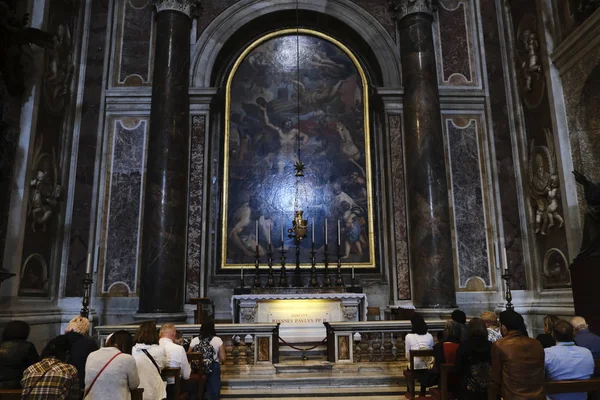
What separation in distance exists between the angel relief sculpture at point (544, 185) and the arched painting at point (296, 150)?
3637 millimetres

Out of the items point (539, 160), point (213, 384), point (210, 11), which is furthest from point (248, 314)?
point (210, 11)

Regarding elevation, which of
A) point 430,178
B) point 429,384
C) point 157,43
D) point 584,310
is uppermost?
point 157,43

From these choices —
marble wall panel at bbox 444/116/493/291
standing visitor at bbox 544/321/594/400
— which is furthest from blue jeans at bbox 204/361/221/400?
marble wall panel at bbox 444/116/493/291

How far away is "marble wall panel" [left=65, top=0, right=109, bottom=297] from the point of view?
11.2m

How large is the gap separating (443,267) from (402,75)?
15.4ft

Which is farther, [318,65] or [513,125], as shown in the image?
[318,65]

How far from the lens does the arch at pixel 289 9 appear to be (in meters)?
12.8

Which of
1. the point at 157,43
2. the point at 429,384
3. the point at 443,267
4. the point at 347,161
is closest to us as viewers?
the point at 429,384

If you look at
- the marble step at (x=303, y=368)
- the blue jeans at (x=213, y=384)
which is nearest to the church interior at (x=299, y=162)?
the marble step at (x=303, y=368)

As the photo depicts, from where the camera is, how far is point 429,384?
20.8 ft

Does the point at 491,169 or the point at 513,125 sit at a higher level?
the point at 513,125

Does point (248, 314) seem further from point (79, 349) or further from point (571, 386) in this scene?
point (571, 386)

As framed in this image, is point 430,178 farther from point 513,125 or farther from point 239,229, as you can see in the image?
point 239,229

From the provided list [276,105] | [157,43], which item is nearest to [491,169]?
[276,105]
